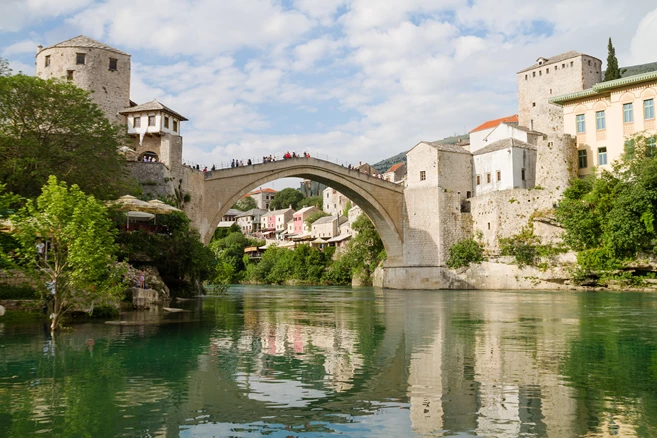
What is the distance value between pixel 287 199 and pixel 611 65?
71.6 meters

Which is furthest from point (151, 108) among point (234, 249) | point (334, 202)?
point (334, 202)

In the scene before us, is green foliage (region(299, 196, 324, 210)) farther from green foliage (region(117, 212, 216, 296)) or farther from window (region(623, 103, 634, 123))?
green foliage (region(117, 212, 216, 296))

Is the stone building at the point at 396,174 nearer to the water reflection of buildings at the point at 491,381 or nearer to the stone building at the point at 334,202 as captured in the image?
the stone building at the point at 334,202

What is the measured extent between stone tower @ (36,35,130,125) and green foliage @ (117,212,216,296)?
13494mm

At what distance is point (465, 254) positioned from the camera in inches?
1700

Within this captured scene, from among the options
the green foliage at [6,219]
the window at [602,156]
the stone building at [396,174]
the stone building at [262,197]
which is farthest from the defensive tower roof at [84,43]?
the stone building at [262,197]

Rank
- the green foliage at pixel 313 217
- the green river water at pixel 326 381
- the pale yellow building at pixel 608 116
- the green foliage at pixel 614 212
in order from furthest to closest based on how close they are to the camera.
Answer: the green foliage at pixel 313 217, the pale yellow building at pixel 608 116, the green foliage at pixel 614 212, the green river water at pixel 326 381

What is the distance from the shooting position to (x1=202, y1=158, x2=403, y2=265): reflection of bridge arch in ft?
117

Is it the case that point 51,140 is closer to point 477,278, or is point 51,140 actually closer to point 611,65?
point 477,278

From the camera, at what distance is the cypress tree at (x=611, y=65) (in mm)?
48031

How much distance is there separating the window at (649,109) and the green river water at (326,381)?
25.7 meters

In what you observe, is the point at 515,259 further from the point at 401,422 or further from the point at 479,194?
the point at 401,422

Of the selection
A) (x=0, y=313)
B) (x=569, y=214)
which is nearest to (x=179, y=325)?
(x=0, y=313)

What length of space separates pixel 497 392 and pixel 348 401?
186 centimetres
